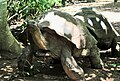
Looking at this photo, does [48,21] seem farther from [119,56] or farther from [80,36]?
[119,56]

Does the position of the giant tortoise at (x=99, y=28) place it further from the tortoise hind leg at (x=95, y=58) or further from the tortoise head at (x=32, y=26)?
the tortoise head at (x=32, y=26)

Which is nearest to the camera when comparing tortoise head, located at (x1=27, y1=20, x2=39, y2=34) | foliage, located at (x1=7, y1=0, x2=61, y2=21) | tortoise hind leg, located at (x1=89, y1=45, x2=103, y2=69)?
tortoise head, located at (x1=27, y1=20, x2=39, y2=34)

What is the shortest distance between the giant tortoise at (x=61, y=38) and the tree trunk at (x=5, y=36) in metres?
1.09

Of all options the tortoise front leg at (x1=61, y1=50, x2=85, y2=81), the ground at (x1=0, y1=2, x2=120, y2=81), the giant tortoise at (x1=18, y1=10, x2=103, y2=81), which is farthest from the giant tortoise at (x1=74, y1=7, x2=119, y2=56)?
the tortoise front leg at (x1=61, y1=50, x2=85, y2=81)

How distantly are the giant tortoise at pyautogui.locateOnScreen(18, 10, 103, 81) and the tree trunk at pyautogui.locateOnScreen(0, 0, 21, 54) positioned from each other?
109cm

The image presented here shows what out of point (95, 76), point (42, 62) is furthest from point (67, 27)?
point (42, 62)

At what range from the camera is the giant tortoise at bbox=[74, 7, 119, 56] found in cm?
542

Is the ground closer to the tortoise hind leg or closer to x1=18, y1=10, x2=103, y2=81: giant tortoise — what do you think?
the tortoise hind leg

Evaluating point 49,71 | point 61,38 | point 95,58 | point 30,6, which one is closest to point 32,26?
point 61,38

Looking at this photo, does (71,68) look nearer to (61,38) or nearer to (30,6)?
(61,38)

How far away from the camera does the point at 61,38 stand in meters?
4.40

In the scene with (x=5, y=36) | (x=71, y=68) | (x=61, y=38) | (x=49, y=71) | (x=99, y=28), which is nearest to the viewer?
(x=71, y=68)

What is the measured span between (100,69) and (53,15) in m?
1.43

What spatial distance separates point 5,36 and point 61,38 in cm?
169
